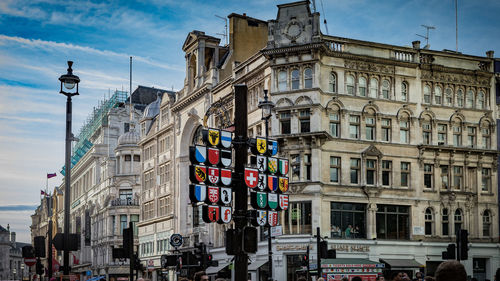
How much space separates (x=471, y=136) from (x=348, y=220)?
36.4 feet

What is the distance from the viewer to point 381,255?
48.1 meters

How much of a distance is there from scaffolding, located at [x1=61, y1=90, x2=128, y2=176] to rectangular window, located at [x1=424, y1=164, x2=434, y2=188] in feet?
199

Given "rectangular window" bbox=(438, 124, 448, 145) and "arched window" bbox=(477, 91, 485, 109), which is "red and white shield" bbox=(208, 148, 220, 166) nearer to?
"rectangular window" bbox=(438, 124, 448, 145)

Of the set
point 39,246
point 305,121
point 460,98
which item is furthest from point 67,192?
point 460,98

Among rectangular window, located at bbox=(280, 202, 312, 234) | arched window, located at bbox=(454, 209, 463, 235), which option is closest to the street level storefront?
rectangular window, located at bbox=(280, 202, 312, 234)

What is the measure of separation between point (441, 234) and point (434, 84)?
985cm

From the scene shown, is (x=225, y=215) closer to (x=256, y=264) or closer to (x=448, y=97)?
(x=256, y=264)

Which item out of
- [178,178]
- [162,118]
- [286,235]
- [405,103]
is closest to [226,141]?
[286,235]

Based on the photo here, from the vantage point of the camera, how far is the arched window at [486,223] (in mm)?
51531

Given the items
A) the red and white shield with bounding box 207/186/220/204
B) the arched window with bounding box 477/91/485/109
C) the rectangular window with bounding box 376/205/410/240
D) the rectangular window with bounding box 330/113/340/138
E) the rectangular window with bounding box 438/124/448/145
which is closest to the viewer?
the red and white shield with bounding box 207/186/220/204

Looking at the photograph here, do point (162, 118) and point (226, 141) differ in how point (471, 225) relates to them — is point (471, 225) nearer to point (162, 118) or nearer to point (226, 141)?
point (162, 118)

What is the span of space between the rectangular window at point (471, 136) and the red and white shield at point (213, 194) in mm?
39355

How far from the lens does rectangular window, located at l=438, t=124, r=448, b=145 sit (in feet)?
167

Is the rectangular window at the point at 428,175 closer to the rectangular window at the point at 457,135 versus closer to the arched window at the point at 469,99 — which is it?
the rectangular window at the point at 457,135
